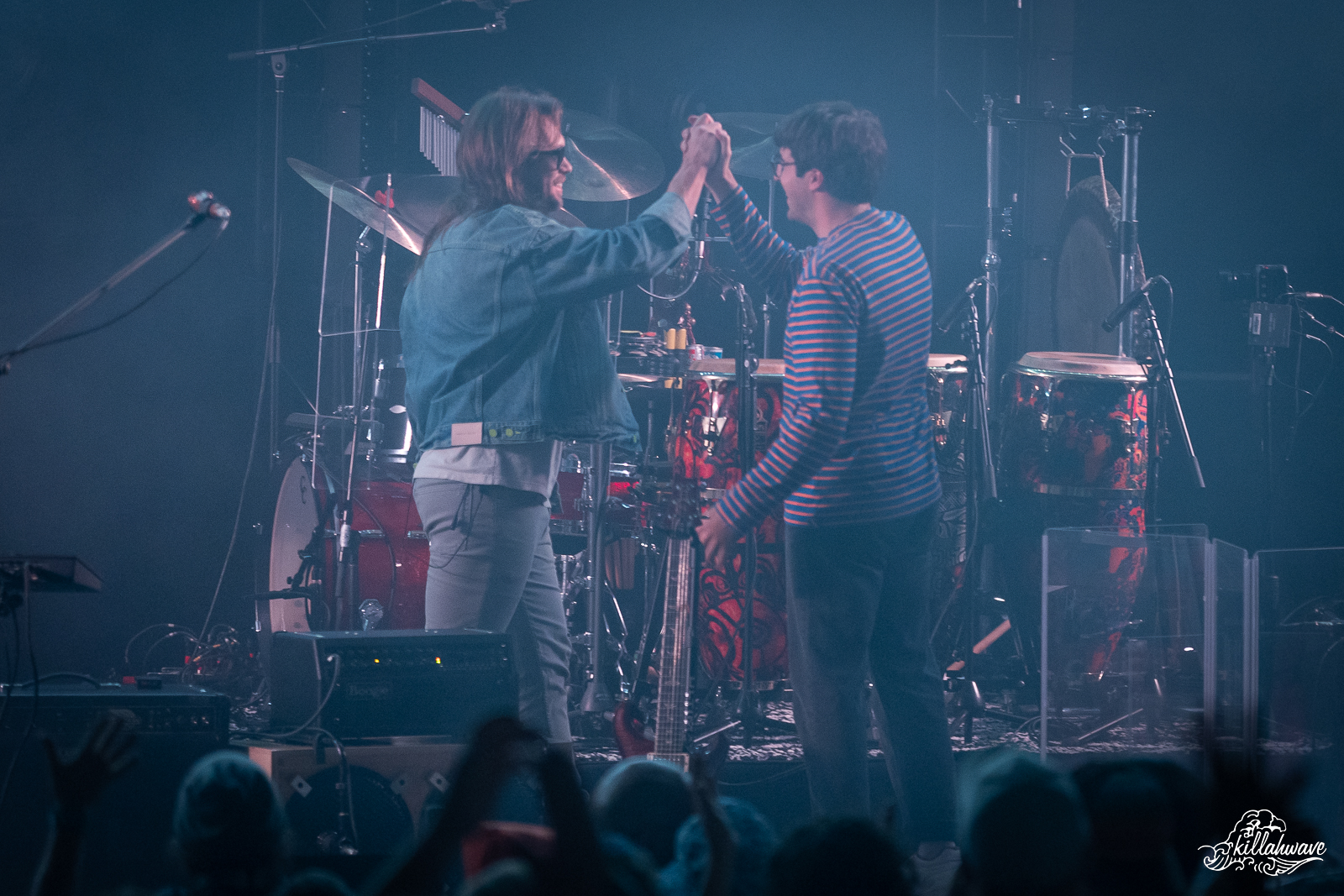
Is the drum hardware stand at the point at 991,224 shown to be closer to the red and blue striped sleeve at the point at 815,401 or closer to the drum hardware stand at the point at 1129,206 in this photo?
the drum hardware stand at the point at 1129,206

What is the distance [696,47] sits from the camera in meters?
7.78

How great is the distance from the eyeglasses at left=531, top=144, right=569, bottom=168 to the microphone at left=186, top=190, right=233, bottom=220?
98 cm

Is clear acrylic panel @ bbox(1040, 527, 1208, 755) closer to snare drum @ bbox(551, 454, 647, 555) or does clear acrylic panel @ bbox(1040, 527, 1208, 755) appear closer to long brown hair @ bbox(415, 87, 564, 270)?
snare drum @ bbox(551, 454, 647, 555)

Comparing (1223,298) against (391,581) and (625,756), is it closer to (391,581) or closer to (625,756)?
(625,756)

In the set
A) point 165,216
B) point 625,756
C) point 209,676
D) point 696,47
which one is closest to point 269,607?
point 209,676

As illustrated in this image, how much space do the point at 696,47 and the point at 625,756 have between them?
186 inches

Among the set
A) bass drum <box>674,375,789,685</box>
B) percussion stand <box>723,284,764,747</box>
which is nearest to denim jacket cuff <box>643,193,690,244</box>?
percussion stand <box>723,284,764,747</box>

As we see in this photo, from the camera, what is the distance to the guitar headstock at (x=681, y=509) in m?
3.95

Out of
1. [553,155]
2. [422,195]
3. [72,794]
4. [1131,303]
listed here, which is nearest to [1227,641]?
[1131,303]

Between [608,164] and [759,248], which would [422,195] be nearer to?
[608,164]

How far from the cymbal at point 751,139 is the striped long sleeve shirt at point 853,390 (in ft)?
8.77

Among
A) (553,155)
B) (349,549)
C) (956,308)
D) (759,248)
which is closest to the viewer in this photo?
(553,155)

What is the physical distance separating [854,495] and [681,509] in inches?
25.4

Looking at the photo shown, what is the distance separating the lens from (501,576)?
374 centimetres
